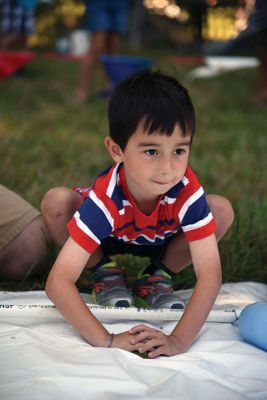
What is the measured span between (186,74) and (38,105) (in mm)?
2182

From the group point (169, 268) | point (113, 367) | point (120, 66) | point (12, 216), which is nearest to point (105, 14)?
point (120, 66)

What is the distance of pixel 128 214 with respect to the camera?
1678mm

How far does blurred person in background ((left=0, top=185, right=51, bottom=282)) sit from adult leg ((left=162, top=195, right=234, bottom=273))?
0.39 m

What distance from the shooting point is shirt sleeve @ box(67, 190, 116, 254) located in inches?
61.8

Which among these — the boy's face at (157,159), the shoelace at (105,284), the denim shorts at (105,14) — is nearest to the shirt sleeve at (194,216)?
the boy's face at (157,159)

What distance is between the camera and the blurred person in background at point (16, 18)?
6449mm

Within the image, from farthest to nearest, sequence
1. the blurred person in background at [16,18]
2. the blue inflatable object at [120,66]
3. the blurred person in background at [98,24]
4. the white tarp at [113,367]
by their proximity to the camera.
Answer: the blurred person in background at [16,18] → the blurred person in background at [98,24] → the blue inflatable object at [120,66] → the white tarp at [113,367]

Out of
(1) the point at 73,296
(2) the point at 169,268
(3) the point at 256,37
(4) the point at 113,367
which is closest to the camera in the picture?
(4) the point at 113,367

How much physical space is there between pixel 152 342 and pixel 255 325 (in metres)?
0.26

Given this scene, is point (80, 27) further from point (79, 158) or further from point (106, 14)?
point (79, 158)

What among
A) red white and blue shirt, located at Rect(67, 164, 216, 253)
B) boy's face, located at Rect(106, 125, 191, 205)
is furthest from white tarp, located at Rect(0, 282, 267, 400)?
boy's face, located at Rect(106, 125, 191, 205)

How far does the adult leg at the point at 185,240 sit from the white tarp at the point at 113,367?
265 mm

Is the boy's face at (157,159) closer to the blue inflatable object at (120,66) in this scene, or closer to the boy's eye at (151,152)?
the boy's eye at (151,152)

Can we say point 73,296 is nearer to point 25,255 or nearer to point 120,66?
point 25,255
